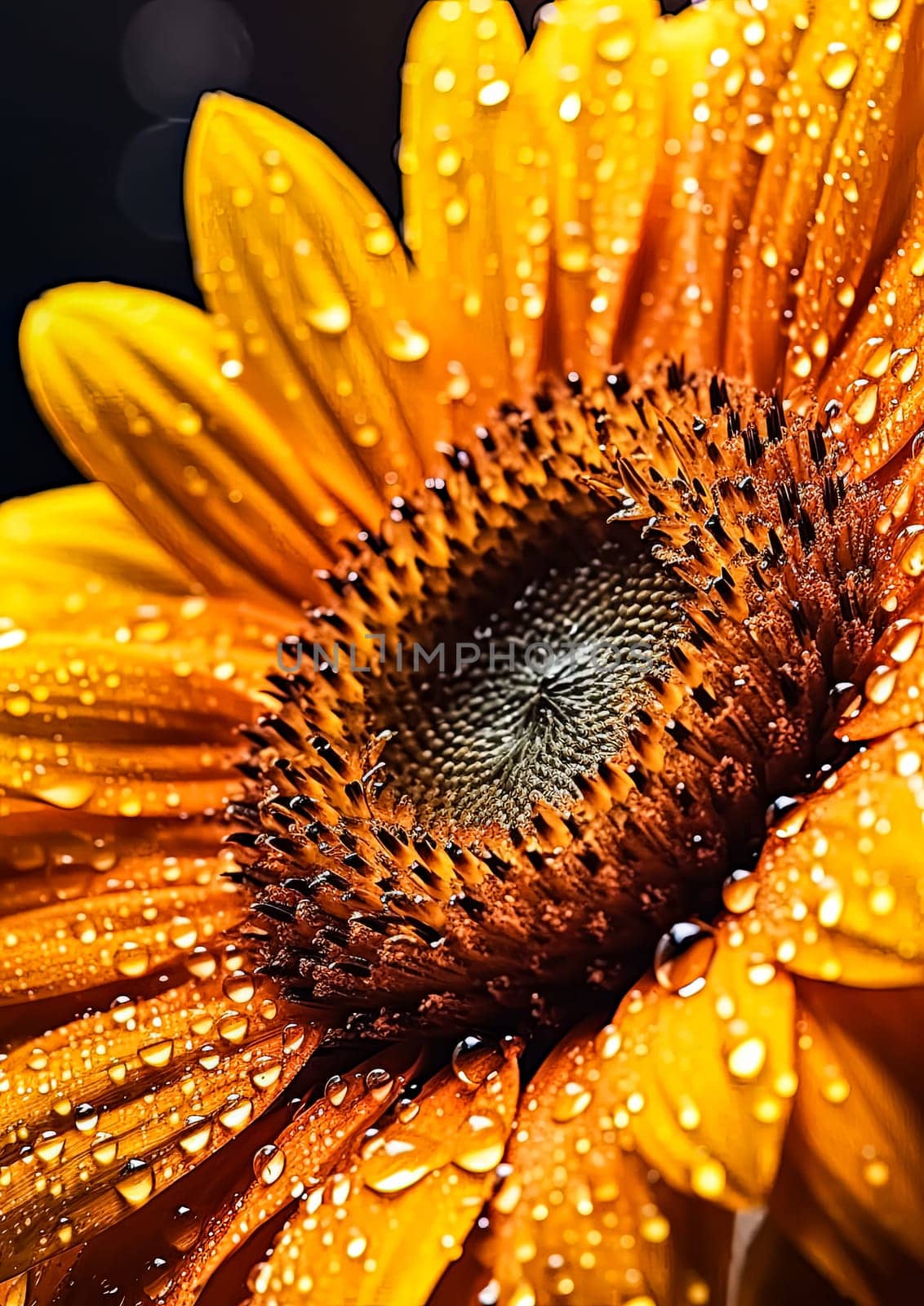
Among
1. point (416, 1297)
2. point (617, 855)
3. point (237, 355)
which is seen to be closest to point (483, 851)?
point (617, 855)

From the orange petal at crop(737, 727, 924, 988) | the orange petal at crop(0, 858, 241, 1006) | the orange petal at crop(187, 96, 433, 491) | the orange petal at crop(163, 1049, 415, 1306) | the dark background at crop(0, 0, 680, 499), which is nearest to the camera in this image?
the orange petal at crop(737, 727, 924, 988)

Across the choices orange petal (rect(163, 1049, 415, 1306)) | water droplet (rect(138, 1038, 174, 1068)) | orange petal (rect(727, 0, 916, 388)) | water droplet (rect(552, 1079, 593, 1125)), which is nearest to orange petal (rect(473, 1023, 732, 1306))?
water droplet (rect(552, 1079, 593, 1125))

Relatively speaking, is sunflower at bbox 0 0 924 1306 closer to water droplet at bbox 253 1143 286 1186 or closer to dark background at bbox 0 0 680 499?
water droplet at bbox 253 1143 286 1186

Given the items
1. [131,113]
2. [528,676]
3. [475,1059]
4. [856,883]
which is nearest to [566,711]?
[528,676]

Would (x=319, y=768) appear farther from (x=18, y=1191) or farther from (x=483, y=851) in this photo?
(x=18, y=1191)

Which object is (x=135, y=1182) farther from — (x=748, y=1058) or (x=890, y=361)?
(x=890, y=361)
